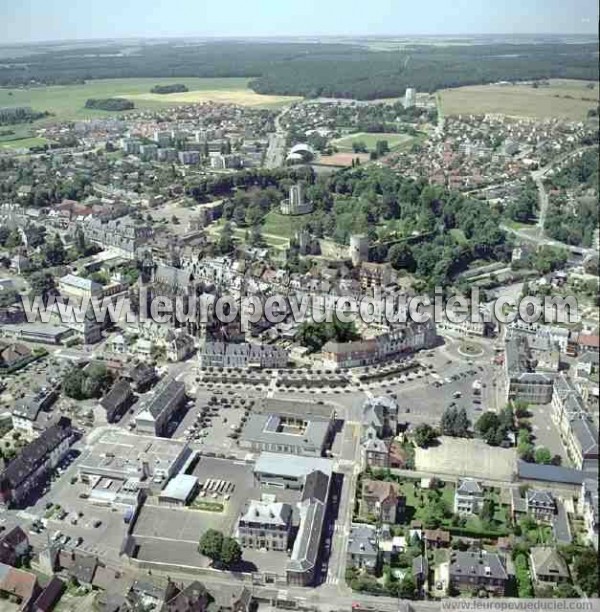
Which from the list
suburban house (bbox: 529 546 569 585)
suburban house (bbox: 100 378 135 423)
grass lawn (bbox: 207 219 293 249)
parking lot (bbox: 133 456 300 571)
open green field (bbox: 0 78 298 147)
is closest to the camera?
suburban house (bbox: 529 546 569 585)

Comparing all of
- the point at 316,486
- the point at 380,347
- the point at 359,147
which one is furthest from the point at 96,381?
the point at 359,147

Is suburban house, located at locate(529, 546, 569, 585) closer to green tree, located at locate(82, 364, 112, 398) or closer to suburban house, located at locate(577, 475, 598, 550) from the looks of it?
suburban house, located at locate(577, 475, 598, 550)

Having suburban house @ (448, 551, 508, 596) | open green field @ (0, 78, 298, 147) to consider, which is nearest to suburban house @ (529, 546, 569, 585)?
suburban house @ (448, 551, 508, 596)

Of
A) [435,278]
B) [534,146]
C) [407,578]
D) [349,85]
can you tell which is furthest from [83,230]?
[349,85]

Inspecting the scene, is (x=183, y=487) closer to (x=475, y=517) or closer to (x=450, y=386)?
(x=475, y=517)

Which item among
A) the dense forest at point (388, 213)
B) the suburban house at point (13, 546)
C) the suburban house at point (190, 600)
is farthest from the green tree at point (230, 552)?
the dense forest at point (388, 213)
